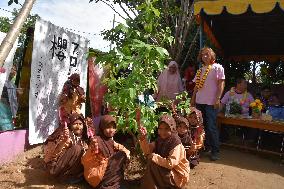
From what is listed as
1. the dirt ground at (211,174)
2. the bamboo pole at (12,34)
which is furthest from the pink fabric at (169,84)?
the bamboo pole at (12,34)

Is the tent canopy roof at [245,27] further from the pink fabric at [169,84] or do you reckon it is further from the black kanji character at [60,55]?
the black kanji character at [60,55]

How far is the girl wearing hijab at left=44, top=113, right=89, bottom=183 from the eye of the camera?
4.15 meters

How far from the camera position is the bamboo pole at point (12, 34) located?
1.46 metres

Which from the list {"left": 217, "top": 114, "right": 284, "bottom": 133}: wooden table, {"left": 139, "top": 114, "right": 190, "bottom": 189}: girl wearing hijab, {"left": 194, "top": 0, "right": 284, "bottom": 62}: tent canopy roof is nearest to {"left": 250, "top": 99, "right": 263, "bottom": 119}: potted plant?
{"left": 217, "top": 114, "right": 284, "bottom": 133}: wooden table

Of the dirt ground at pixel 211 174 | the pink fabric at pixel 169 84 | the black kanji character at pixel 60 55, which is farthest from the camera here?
the pink fabric at pixel 169 84

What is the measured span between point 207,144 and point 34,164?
2855mm

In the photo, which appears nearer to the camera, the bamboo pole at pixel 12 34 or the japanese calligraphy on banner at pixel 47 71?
the bamboo pole at pixel 12 34

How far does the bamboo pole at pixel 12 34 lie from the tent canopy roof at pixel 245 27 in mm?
4761

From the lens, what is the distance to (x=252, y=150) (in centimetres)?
648

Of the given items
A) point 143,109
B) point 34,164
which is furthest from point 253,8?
point 34,164

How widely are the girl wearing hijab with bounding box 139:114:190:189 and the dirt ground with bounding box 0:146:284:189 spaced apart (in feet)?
1.79

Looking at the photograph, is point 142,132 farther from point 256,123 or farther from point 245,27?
point 245,27

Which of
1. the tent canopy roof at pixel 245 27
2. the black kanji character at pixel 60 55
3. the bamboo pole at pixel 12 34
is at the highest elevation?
the tent canopy roof at pixel 245 27

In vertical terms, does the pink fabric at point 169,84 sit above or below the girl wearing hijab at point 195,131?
above
